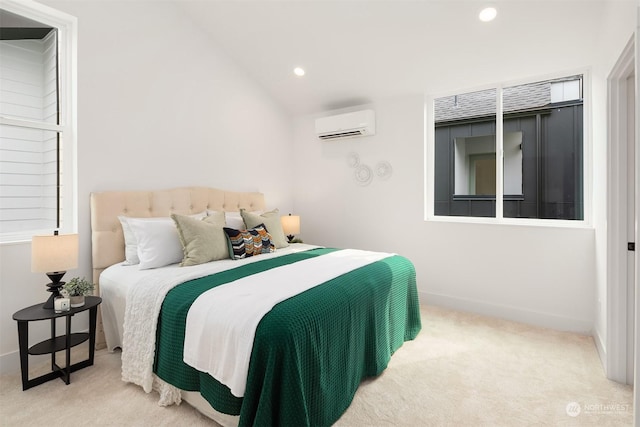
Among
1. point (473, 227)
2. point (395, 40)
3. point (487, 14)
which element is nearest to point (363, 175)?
point (473, 227)

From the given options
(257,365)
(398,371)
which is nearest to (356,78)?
(398,371)

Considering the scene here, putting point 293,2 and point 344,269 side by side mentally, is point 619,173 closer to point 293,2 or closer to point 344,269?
point 344,269

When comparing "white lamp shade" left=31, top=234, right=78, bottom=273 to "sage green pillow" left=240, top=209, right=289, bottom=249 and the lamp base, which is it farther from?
"sage green pillow" left=240, top=209, right=289, bottom=249

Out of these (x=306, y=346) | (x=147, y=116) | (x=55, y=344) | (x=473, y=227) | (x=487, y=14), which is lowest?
(x=55, y=344)

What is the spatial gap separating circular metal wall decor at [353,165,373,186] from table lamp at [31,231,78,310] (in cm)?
289

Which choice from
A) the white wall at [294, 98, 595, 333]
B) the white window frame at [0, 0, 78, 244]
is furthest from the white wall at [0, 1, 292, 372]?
the white wall at [294, 98, 595, 333]

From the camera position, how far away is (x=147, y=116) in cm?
304

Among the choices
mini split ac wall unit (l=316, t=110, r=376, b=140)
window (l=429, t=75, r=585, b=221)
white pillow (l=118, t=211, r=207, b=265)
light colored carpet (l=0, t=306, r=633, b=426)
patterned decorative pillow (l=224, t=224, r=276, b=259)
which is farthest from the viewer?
mini split ac wall unit (l=316, t=110, r=376, b=140)

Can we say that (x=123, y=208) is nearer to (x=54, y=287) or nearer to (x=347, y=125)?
(x=54, y=287)

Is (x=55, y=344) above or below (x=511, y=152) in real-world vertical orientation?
below

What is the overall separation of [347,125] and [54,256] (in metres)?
3.04

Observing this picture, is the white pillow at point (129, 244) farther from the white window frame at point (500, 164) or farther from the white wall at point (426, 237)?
the white window frame at point (500, 164)

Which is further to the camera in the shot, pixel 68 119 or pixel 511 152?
pixel 511 152

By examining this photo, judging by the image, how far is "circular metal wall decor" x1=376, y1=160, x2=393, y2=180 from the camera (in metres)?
3.85
